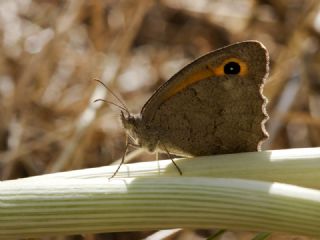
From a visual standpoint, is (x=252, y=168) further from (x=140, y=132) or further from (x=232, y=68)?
(x=140, y=132)

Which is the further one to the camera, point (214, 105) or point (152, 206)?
point (214, 105)

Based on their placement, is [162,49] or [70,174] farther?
[162,49]

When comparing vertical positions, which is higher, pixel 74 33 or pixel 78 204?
pixel 74 33

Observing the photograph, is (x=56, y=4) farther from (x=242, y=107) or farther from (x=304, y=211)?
(x=304, y=211)

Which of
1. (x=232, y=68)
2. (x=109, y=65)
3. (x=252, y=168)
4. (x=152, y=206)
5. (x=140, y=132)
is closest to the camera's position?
(x=152, y=206)

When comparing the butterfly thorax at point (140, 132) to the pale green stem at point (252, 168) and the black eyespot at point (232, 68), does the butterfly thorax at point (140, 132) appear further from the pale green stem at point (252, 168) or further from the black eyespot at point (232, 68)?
the pale green stem at point (252, 168)

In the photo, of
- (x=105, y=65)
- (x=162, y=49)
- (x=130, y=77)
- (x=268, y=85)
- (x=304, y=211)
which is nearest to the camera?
(x=304, y=211)

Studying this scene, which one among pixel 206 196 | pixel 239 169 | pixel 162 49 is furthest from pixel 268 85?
pixel 162 49

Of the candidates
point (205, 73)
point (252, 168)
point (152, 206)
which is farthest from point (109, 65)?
point (152, 206)
